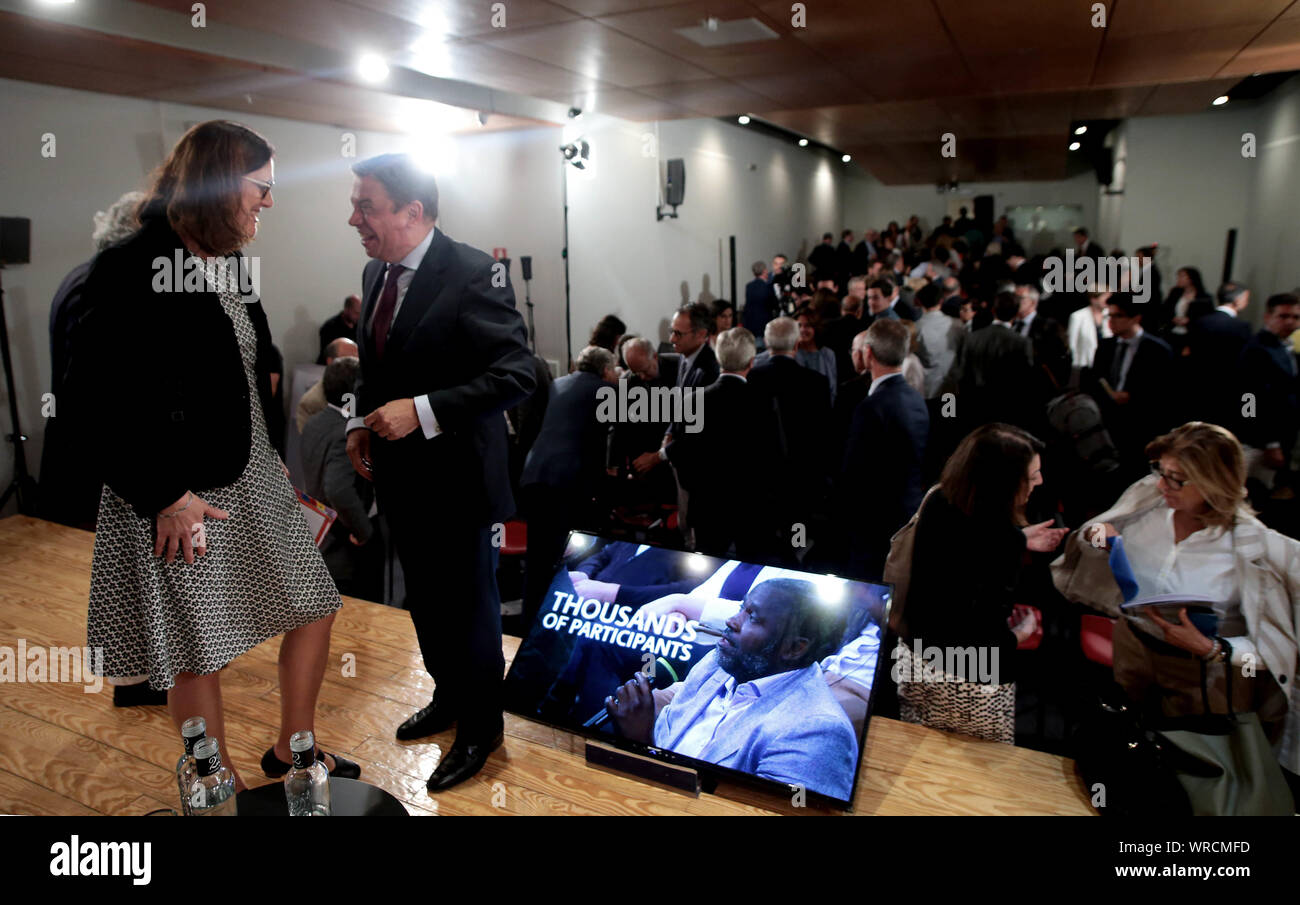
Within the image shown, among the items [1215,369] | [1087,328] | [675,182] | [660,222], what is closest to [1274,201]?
[1087,328]

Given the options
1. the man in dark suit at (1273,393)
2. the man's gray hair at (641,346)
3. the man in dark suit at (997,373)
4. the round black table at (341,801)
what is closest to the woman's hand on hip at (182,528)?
the round black table at (341,801)

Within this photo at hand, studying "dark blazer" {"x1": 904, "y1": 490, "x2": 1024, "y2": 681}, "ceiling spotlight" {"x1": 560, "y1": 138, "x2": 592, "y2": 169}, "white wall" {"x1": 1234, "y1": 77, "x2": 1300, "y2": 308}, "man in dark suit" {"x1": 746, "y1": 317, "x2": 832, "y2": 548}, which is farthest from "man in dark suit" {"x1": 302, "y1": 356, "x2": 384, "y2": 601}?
"white wall" {"x1": 1234, "y1": 77, "x2": 1300, "y2": 308}

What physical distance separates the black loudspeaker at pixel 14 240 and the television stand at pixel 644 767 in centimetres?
530

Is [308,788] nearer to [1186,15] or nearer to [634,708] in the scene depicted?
[634,708]

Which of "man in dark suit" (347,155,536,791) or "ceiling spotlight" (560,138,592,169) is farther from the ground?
"ceiling spotlight" (560,138,592,169)

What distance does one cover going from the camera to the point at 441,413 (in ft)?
6.25

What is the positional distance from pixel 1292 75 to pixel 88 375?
11.2 metres

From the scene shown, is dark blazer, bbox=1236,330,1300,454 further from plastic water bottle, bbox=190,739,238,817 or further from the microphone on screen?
plastic water bottle, bbox=190,739,238,817

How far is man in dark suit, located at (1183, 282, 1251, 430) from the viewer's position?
15.4ft

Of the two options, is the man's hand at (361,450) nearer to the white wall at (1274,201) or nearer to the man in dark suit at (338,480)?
the man in dark suit at (338,480)

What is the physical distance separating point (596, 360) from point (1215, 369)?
405cm

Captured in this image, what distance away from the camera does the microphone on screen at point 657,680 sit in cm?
220

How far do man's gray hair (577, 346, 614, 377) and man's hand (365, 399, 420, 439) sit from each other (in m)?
1.75

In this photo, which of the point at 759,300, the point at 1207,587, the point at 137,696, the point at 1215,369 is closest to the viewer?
the point at 1207,587
